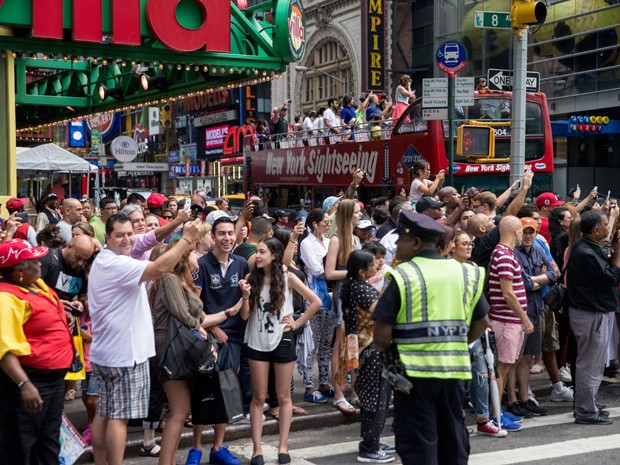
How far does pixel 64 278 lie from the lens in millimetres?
7141

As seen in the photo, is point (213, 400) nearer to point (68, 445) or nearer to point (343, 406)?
point (68, 445)

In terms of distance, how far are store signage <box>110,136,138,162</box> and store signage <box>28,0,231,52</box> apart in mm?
6844

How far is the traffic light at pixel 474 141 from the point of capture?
1225 cm

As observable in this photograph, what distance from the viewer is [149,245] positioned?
7.12 metres

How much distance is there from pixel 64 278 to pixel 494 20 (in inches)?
295

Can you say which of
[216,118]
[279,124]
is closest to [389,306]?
[279,124]

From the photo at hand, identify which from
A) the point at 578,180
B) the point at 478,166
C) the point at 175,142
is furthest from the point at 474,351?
the point at 175,142

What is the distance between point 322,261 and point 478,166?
28.2 ft

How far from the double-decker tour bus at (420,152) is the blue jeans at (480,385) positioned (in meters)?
7.70

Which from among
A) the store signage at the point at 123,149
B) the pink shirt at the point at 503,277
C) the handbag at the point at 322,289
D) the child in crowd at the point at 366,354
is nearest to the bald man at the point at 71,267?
the child in crowd at the point at 366,354

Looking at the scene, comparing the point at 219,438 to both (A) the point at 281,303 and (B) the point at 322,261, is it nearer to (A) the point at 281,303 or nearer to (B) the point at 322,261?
(A) the point at 281,303

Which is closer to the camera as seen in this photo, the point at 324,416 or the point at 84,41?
the point at 324,416

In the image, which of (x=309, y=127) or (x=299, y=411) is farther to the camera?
(x=309, y=127)

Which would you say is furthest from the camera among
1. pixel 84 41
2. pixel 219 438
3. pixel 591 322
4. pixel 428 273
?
pixel 84 41
